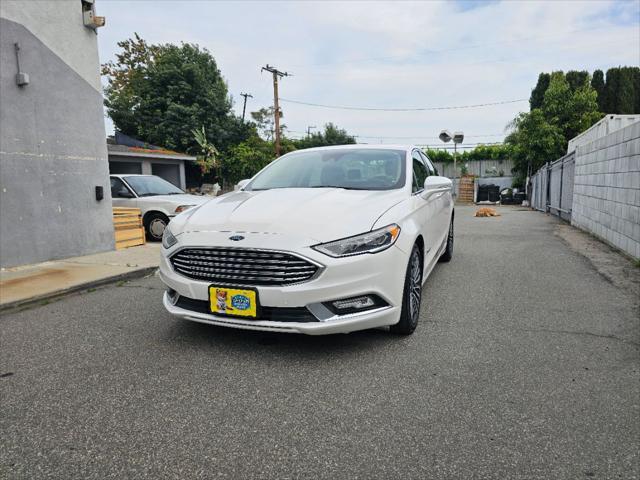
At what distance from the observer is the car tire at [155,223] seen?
8.76 metres

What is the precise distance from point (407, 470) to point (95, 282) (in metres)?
4.39

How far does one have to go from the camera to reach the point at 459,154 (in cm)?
2988

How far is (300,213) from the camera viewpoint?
122 inches

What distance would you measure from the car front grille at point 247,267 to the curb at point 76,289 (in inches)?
93.0

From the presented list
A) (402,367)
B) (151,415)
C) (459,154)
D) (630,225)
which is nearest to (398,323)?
(402,367)

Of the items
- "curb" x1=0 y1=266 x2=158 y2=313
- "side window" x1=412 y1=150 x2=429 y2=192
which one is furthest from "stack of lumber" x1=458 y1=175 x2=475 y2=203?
"curb" x1=0 y1=266 x2=158 y2=313

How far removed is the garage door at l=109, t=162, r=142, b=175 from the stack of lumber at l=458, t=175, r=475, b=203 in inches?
694

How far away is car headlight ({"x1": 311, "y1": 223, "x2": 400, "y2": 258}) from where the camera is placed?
281 cm

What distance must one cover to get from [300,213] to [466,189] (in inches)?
978

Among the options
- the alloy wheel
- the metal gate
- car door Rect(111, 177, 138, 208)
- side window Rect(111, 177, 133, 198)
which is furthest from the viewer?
the metal gate

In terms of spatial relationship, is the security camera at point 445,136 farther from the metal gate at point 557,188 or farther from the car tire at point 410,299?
the car tire at point 410,299

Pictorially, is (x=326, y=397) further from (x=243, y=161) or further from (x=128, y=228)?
(x=243, y=161)

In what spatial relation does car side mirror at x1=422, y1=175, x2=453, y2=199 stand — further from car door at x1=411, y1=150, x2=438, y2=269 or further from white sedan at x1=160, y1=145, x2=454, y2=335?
white sedan at x1=160, y1=145, x2=454, y2=335

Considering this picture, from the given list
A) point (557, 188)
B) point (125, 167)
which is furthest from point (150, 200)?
point (125, 167)
